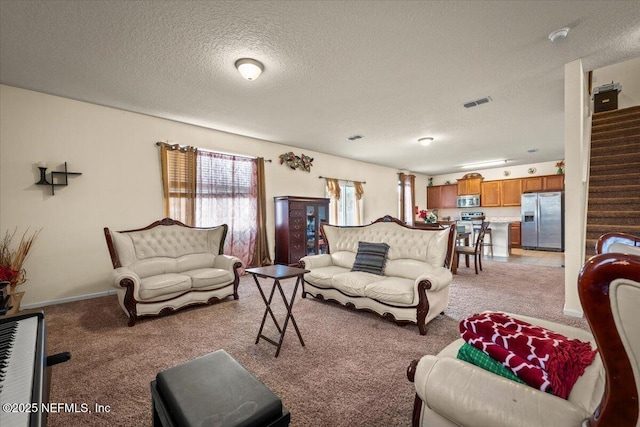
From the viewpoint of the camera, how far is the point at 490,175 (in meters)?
9.34

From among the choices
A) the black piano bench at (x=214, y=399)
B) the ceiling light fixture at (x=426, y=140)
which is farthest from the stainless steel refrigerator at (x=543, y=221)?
the black piano bench at (x=214, y=399)

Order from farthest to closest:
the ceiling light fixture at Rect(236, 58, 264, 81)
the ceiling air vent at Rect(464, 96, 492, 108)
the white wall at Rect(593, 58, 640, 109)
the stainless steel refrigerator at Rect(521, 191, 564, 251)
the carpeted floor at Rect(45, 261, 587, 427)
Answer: the stainless steel refrigerator at Rect(521, 191, 564, 251), the white wall at Rect(593, 58, 640, 109), the ceiling air vent at Rect(464, 96, 492, 108), the ceiling light fixture at Rect(236, 58, 264, 81), the carpeted floor at Rect(45, 261, 587, 427)

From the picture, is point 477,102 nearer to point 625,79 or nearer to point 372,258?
point 372,258

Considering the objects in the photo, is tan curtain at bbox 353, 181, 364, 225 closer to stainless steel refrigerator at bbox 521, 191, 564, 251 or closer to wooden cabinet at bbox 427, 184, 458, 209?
wooden cabinet at bbox 427, 184, 458, 209

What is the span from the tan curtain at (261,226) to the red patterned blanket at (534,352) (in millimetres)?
4496

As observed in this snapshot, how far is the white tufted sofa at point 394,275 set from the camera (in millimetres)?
2652

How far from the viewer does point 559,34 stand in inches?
93.8

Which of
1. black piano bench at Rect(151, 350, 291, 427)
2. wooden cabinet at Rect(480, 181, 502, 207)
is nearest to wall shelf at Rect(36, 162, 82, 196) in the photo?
black piano bench at Rect(151, 350, 291, 427)

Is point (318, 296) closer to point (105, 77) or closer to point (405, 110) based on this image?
point (405, 110)

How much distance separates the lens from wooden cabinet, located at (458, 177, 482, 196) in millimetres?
9430

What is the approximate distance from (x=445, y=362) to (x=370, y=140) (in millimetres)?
5177

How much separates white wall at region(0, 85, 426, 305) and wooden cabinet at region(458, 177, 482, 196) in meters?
8.78

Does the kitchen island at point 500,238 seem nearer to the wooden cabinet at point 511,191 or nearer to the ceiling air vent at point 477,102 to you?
the wooden cabinet at point 511,191

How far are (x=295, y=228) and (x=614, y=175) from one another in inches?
201
